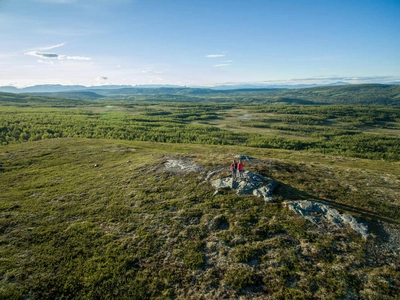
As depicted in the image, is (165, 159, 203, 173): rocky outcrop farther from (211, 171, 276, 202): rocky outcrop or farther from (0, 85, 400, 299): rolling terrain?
(211, 171, 276, 202): rocky outcrop

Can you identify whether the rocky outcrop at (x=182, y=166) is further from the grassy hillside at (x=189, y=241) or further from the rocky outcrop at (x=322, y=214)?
the rocky outcrop at (x=322, y=214)

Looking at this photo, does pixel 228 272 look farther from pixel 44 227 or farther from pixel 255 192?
pixel 44 227

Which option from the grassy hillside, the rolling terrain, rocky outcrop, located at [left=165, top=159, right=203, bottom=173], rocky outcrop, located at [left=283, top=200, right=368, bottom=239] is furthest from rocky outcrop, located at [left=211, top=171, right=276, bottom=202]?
rocky outcrop, located at [left=165, top=159, right=203, bottom=173]

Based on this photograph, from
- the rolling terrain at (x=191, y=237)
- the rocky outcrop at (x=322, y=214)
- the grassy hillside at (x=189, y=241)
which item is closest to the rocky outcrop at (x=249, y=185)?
the rolling terrain at (x=191, y=237)

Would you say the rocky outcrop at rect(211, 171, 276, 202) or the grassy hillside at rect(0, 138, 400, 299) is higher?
the rocky outcrop at rect(211, 171, 276, 202)

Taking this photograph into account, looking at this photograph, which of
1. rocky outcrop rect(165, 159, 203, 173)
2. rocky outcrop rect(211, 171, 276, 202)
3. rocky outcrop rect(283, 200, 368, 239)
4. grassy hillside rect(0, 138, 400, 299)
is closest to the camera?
grassy hillside rect(0, 138, 400, 299)
